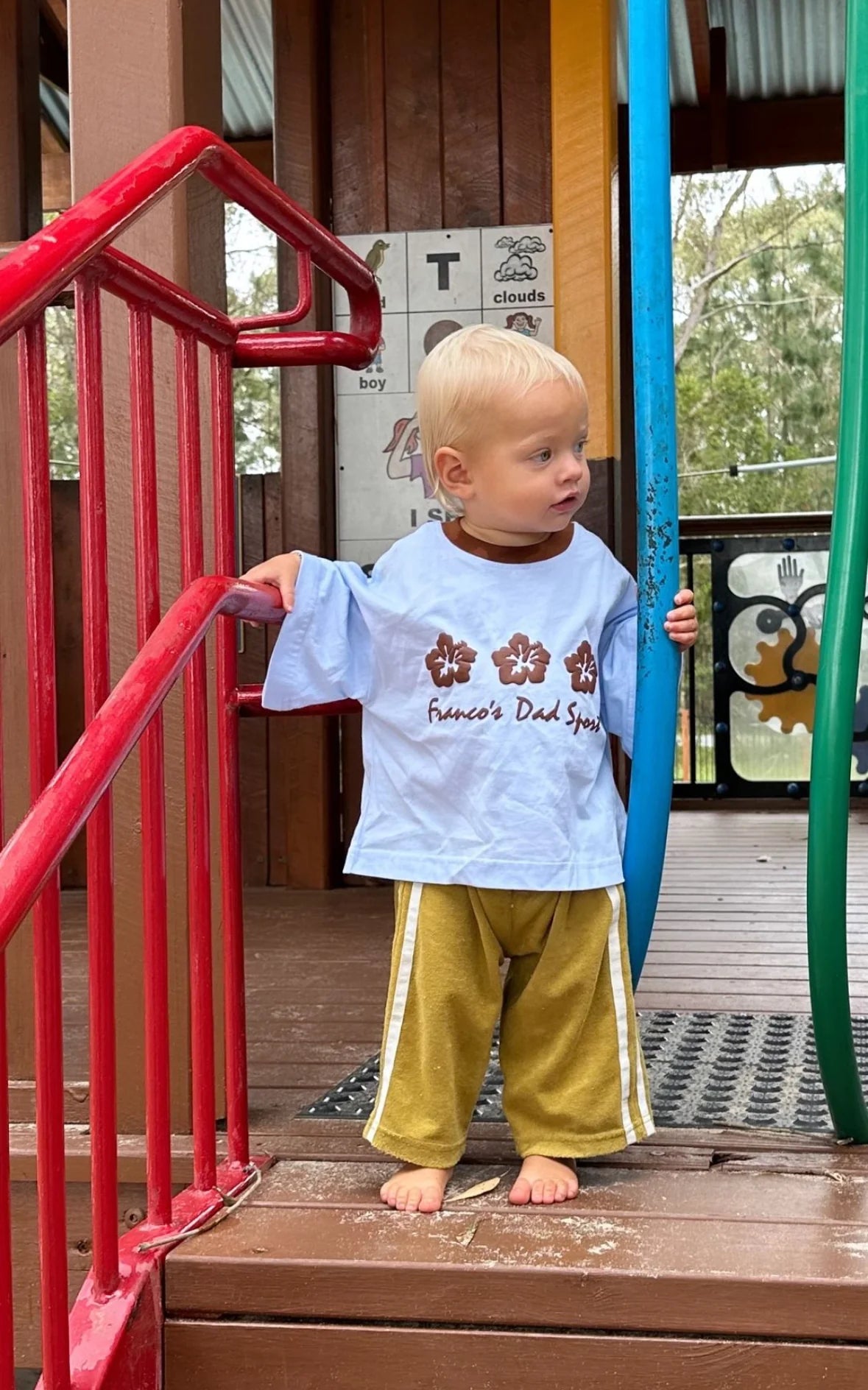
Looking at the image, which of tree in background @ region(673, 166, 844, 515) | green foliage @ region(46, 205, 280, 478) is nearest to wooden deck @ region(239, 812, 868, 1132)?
green foliage @ region(46, 205, 280, 478)

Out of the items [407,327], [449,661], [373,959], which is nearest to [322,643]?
[449,661]

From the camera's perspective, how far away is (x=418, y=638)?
1548 mm

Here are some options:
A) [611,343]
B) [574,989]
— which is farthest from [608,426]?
[574,989]

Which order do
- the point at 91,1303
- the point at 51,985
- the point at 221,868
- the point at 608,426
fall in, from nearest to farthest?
the point at 51,985 < the point at 91,1303 < the point at 221,868 < the point at 608,426

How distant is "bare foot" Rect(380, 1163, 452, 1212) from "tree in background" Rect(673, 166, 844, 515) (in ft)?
39.6

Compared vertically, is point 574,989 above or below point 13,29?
below

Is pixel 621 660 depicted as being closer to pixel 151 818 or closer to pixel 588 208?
pixel 151 818

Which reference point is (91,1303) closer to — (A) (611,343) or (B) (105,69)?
(B) (105,69)

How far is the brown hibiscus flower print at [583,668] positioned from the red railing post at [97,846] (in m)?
0.47

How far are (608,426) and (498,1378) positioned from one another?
7.59 ft

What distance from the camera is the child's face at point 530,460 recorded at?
1.51 metres

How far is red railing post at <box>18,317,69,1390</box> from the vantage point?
118cm

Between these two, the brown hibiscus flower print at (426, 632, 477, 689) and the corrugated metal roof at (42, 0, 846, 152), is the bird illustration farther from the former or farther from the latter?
the brown hibiscus flower print at (426, 632, 477, 689)

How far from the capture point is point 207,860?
5.03 ft
